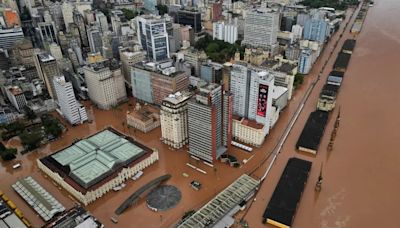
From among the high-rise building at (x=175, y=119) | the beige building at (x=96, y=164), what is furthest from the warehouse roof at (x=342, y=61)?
the beige building at (x=96, y=164)

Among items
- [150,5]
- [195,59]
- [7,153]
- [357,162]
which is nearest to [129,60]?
[195,59]

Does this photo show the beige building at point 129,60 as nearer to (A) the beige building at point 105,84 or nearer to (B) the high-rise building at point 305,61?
(A) the beige building at point 105,84

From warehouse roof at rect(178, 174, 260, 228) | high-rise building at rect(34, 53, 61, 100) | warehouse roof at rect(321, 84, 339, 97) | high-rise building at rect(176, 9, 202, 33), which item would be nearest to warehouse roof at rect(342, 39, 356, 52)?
warehouse roof at rect(321, 84, 339, 97)

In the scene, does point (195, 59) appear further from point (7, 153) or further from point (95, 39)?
point (7, 153)

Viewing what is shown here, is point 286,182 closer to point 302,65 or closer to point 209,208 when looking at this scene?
point 209,208

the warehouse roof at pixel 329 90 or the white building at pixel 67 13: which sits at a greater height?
the white building at pixel 67 13

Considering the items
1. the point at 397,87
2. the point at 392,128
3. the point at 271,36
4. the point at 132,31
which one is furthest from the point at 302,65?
the point at 132,31

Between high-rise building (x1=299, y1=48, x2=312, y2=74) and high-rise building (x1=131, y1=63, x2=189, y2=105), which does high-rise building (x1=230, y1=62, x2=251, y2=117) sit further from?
high-rise building (x1=299, y1=48, x2=312, y2=74)
